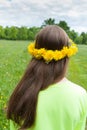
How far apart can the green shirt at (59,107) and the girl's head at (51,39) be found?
0.28 m

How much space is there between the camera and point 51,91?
11.0 ft

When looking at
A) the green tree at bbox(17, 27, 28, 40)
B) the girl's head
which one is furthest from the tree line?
the girl's head

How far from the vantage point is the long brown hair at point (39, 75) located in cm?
335

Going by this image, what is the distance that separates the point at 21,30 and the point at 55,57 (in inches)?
3775

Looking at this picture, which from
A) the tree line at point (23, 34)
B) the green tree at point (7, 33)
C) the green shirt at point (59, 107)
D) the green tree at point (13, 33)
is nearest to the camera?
the green shirt at point (59, 107)

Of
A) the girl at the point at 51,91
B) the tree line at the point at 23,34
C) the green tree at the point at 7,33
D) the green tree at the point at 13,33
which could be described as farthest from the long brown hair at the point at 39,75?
the green tree at the point at 7,33

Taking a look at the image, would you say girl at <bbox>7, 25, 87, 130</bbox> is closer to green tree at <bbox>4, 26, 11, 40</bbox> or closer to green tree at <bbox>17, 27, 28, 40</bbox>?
green tree at <bbox>17, 27, 28, 40</bbox>

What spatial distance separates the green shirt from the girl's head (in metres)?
0.28

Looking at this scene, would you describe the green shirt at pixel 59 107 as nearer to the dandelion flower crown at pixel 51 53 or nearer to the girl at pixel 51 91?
the girl at pixel 51 91

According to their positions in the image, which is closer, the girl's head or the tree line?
the girl's head

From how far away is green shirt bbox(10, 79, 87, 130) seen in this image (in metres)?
3.32

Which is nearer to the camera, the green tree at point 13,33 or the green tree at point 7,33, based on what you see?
the green tree at point 13,33

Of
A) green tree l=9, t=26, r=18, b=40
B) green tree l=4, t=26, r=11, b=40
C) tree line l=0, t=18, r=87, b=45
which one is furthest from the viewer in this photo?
green tree l=4, t=26, r=11, b=40

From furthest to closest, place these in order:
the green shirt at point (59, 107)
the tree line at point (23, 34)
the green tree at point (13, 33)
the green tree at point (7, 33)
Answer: the green tree at point (7, 33), the green tree at point (13, 33), the tree line at point (23, 34), the green shirt at point (59, 107)
